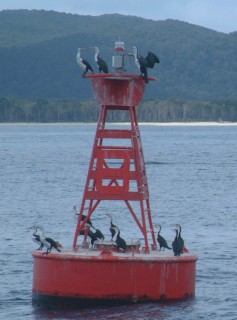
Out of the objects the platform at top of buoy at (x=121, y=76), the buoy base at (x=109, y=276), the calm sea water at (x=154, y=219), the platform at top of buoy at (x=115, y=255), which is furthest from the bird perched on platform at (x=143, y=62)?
the calm sea water at (x=154, y=219)

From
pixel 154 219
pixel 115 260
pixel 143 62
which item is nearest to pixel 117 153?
pixel 143 62

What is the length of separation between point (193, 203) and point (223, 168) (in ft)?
121

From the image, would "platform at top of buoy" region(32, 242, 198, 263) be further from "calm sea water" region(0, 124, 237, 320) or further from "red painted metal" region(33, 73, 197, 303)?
"calm sea water" region(0, 124, 237, 320)

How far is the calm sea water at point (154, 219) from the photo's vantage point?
2361 cm

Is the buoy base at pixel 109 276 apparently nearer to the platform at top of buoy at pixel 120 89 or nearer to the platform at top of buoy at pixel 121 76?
the platform at top of buoy at pixel 120 89

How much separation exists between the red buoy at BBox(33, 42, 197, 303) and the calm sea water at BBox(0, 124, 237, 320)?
1.21 feet

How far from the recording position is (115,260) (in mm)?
21891

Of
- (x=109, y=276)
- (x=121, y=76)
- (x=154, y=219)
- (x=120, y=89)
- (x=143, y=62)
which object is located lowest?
(x=154, y=219)

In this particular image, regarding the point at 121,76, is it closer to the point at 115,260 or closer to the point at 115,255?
the point at 115,255

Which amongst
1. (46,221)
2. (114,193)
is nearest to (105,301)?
(114,193)

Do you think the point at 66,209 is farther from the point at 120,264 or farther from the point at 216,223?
the point at 120,264

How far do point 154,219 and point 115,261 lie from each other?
21305mm

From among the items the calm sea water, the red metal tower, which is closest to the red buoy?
the red metal tower

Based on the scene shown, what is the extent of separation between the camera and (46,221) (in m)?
41.8
